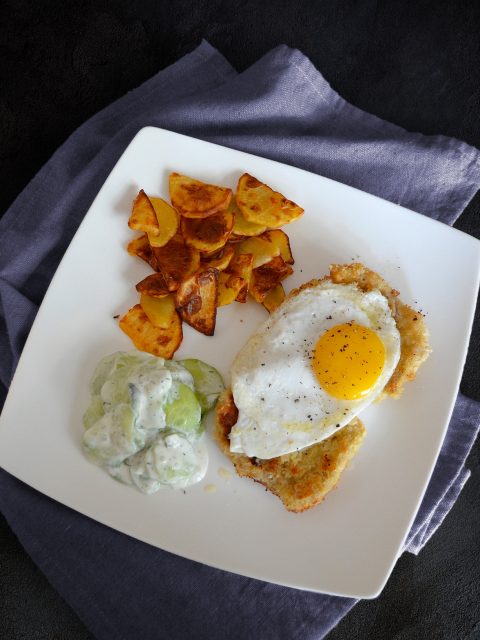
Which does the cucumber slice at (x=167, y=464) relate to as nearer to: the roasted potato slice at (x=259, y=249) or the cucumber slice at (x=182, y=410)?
the cucumber slice at (x=182, y=410)

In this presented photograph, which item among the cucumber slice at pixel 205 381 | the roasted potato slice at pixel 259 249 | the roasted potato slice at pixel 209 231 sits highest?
the roasted potato slice at pixel 209 231

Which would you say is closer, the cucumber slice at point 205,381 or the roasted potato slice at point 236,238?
the cucumber slice at point 205,381

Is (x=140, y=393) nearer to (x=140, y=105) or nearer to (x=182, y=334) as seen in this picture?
(x=182, y=334)

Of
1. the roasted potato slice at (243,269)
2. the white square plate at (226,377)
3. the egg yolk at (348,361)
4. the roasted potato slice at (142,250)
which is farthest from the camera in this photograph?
the roasted potato slice at (142,250)

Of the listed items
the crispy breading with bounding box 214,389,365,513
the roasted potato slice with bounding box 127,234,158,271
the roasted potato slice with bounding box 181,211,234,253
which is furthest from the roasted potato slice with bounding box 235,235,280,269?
the crispy breading with bounding box 214,389,365,513

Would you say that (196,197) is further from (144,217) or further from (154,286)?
(154,286)

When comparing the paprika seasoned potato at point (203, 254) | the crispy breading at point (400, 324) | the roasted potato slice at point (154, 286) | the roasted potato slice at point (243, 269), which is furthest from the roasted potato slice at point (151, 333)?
the crispy breading at point (400, 324)
